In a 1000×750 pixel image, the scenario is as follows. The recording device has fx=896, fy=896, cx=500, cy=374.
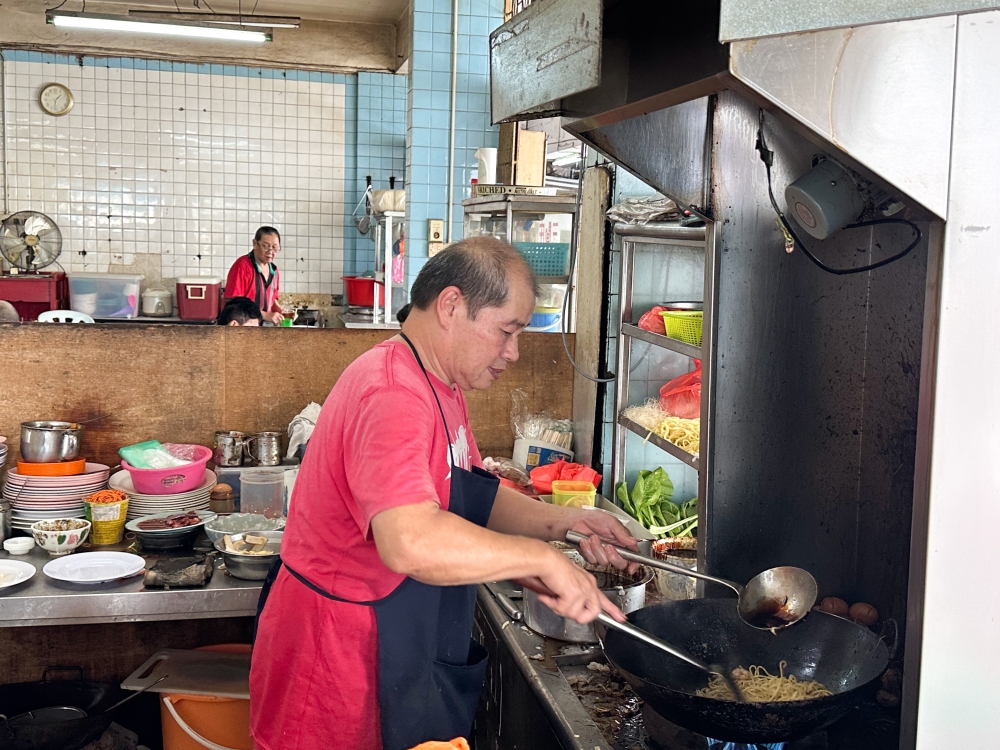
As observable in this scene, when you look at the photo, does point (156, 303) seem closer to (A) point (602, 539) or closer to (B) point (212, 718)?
(B) point (212, 718)

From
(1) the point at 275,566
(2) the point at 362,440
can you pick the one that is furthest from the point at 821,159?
(1) the point at 275,566

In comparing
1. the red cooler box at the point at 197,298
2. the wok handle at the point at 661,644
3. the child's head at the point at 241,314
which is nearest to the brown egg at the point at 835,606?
the wok handle at the point at 661,644

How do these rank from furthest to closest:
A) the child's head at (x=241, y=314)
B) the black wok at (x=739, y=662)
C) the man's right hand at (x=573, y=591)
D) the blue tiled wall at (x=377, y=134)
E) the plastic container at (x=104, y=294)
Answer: the blue tiled wall at (x=377, y=134), the plastic container at (x=104, y=294), the child's head at (x=241, y=314), the man's right hand at (x=573, y=591), the black wok at (x=739, y=662)

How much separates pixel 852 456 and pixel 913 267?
18.7 inches

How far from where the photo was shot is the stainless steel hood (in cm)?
137

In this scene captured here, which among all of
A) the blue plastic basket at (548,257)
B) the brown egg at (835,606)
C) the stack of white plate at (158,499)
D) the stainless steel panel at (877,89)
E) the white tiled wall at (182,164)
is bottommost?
the stack of white plate at (158,499)

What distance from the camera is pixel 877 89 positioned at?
1.38 m

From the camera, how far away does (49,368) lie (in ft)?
12.3

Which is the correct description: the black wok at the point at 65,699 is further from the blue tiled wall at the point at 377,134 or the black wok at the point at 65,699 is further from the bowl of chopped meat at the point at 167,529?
the blue tiled wall at the point at 377,134

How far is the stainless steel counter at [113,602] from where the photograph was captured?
9.39ft

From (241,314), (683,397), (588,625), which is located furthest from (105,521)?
(241,314)

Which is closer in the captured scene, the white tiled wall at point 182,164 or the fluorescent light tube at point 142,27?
the fluorescent light tube at point 142,27

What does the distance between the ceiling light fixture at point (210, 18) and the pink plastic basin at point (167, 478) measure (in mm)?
6878

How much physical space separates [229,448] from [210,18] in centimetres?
749
